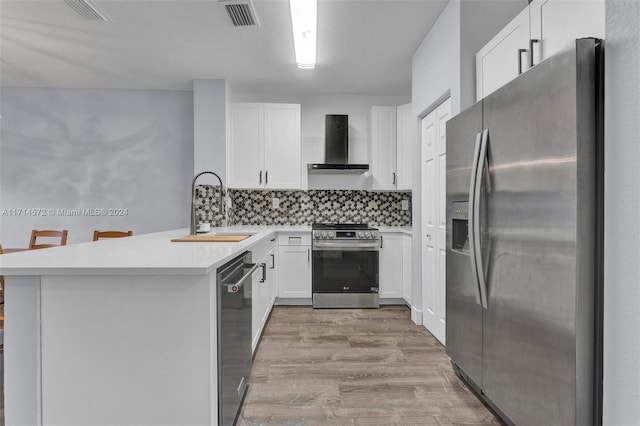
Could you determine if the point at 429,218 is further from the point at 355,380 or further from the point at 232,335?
the point at 232,335

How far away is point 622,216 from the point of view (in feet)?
3.38

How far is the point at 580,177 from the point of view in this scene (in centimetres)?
117

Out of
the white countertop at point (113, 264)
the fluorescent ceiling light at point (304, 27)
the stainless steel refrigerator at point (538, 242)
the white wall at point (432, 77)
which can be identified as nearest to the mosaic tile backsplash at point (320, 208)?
the white wall at point (432, 77)

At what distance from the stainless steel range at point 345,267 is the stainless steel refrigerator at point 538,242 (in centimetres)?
201

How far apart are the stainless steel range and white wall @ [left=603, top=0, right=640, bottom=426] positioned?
294cm

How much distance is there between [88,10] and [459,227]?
3.11m

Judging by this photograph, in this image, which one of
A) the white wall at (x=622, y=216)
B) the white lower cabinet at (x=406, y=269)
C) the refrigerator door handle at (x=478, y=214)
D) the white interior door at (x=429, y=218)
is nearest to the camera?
the white wall at (x=622, y=216)

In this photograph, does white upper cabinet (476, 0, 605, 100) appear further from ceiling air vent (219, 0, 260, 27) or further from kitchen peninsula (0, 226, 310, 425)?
kitchen peninsula (0, 226, 310, 425)

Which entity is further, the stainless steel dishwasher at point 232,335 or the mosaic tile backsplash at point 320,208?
the mosaic tile backsplash at point 320,208

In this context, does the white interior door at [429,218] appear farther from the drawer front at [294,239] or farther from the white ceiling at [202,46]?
the drawer front at [294,239]

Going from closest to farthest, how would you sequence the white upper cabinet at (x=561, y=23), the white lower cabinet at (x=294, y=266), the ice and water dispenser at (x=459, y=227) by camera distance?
the white upper cabinet at (x=561, y=23) → the ice and water dispenser at (x=459, y=227) → the white lower cabinet at (x=294, y=266)

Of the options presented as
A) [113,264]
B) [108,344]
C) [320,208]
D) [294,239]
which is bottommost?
[108,344]

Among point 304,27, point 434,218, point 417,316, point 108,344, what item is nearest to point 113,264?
point 108,344

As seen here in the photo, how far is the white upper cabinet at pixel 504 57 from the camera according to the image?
1875 mm
